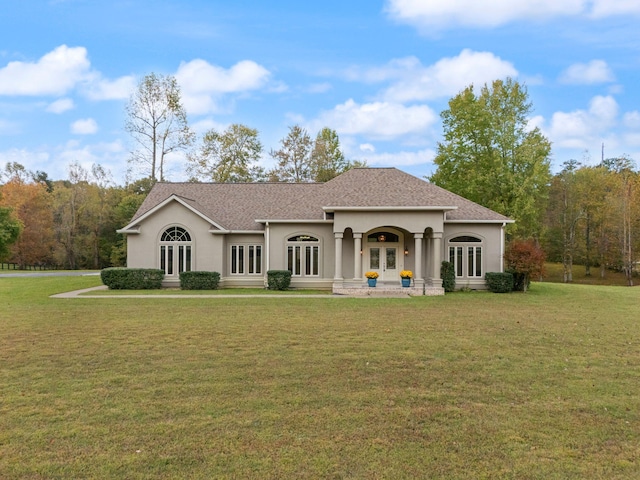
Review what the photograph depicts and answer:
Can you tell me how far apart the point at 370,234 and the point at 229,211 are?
7910mm

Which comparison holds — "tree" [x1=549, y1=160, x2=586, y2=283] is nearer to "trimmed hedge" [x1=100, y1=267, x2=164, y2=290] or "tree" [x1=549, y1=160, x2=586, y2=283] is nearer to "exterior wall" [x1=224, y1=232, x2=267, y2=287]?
"exterior wall" [x1=224, y1=232, x2=267, y2=287]

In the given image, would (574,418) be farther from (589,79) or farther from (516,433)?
(589,79)

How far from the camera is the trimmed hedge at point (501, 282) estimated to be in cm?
2130

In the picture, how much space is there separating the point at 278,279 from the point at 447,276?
833cm

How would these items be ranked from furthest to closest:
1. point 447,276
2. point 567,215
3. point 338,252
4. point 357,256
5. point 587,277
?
point 567,215, point 587,277, point 447,276, point 338,252, point 357,256

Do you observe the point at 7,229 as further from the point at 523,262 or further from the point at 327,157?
the point at 523,262

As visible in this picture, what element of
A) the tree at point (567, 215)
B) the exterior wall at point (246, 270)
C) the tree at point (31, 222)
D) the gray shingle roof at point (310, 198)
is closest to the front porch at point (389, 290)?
the gray shingle roof at point (310, 198)

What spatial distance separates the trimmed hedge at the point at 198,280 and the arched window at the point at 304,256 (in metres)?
3.94

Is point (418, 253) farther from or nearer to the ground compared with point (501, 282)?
farther from the ground

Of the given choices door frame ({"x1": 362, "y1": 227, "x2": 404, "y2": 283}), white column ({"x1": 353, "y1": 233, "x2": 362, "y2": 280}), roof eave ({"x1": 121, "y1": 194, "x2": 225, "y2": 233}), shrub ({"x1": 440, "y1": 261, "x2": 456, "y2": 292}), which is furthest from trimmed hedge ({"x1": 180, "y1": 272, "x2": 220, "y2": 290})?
shrub ({"x1": 440, "y1": 261, "x2": 456, "y2": 292})

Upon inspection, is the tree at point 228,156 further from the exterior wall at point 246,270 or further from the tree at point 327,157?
the exterior wall at point 246,270

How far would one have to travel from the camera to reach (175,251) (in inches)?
898

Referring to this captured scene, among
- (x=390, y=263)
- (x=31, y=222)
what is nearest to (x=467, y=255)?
(x=390, y=263)

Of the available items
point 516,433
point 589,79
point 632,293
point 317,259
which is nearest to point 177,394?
point 516,433
